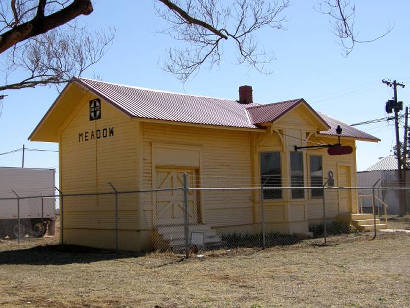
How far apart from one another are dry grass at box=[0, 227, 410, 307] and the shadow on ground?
30mm

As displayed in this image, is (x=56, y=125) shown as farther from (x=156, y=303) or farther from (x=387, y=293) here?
(x=387, y=293)

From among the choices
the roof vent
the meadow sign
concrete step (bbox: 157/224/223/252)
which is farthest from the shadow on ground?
the roof vent

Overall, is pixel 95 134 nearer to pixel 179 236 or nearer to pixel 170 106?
pixel 170 106

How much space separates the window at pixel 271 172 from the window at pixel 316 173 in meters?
2.41

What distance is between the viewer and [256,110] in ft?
69.8

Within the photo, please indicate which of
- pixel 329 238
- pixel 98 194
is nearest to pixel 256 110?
pixel 329 238

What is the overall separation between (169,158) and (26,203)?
36.0ft

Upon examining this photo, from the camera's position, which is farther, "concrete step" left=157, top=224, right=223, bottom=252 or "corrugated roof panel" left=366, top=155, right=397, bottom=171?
"corrugated roof panel" left=366, top=155, right=397, bottom=171

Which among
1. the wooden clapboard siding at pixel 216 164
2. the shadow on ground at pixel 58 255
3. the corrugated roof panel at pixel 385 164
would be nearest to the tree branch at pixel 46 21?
the shadow on ground at pixel 58 255

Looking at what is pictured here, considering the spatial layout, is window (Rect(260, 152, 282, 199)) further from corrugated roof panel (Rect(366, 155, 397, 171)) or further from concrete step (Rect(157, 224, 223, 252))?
corrugated roof panel (Rect(366, 155, 397, 171))

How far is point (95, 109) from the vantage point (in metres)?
18.9

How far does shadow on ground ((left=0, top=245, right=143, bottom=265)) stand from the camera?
49.1ft

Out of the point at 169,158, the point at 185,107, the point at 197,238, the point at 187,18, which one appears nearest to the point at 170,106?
the point at 185,107

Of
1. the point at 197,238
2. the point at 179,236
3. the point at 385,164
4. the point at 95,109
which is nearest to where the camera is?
the point at 197,238
